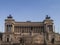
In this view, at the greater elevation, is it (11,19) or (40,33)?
(11,19)

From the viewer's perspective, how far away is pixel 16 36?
109750 mm

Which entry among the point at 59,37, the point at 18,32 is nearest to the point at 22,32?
the point at 18,32

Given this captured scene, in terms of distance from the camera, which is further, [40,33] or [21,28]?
[21,28]

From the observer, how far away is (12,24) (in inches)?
4441

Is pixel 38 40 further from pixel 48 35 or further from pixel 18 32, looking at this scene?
A: pixel 18 32

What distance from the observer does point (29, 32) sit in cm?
11400

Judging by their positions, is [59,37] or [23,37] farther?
[59,37]

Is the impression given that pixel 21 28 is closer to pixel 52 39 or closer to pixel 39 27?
pixel 39 27

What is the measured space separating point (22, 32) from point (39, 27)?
32.4 ft

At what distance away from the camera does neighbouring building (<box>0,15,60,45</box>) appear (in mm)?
105500

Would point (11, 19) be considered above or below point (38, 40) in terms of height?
above

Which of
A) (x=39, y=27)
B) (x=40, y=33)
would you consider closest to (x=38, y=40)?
(x=40, y=33)

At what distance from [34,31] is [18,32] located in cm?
836

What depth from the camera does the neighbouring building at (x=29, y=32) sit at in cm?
10550
